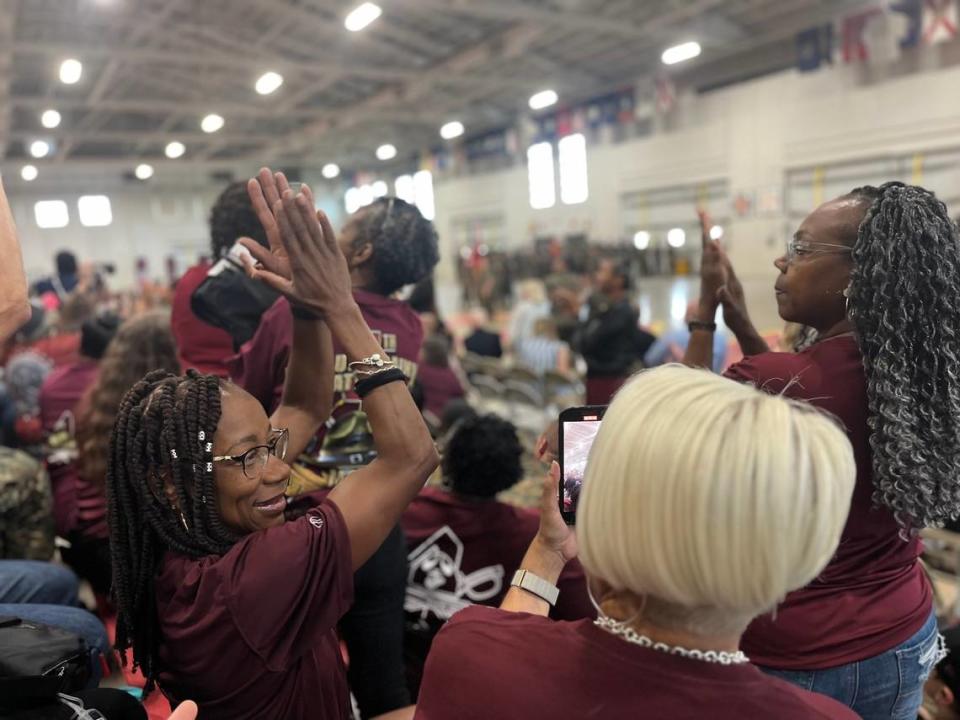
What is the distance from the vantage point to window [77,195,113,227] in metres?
21.1

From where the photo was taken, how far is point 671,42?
982 cm

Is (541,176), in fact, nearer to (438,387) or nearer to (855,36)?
(855,36)

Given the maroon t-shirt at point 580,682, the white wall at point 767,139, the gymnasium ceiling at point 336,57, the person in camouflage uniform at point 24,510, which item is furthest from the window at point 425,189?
the maroon t-shirt at point 580,682

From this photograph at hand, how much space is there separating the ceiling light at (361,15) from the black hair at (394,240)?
6.98m

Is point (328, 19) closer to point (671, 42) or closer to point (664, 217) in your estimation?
point (671, 42)

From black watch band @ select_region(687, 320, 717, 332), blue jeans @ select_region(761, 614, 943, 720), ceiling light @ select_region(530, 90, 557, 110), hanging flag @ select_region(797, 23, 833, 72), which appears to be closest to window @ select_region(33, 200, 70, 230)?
ceiling light @ select_region(530, 90, 557, 110)

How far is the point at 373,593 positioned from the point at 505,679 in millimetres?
857

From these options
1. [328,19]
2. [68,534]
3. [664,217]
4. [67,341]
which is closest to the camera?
[68,534]

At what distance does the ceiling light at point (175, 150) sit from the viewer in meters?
16.2

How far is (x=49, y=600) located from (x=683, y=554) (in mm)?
1875

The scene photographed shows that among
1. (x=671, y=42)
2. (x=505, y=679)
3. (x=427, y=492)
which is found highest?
(x=671, y=42)

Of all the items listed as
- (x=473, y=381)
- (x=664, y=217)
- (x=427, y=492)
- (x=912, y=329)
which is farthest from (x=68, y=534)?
(x=664, y=217)

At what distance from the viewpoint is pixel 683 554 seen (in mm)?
695

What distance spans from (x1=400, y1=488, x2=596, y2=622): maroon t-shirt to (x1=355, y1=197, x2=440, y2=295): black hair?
0.67 m
